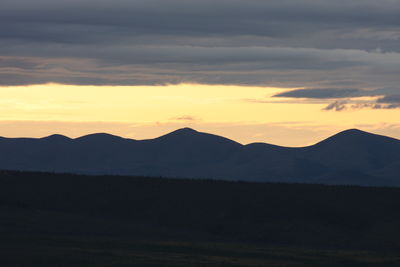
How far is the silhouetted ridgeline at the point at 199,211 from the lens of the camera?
3130 inches

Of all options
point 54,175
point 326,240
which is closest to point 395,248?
point 326,240

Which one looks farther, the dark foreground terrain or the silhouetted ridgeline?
the silhouetted ridgeline

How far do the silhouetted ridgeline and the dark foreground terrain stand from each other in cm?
11

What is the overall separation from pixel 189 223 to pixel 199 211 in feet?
15.4

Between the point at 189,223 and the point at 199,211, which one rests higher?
the point at 199,211

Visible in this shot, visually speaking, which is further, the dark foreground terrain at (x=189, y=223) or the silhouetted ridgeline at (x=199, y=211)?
the silhouetted ridgeline at (x=199, y=211)

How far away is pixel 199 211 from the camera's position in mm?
91688

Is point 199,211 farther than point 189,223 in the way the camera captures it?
Yes

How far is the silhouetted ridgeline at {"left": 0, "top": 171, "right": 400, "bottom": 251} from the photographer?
261 ft

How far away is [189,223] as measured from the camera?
8719cm

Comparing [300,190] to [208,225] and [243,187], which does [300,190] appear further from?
[208,225]

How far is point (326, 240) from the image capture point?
263 feet

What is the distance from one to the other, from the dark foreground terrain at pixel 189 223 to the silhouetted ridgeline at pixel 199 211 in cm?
11

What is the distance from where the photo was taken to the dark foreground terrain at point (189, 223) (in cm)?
5988
